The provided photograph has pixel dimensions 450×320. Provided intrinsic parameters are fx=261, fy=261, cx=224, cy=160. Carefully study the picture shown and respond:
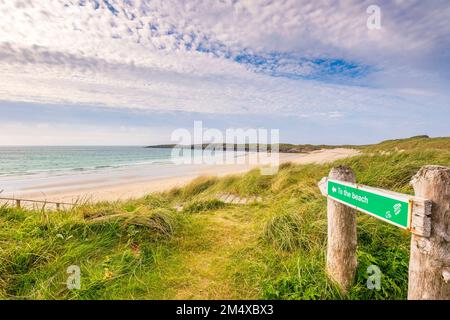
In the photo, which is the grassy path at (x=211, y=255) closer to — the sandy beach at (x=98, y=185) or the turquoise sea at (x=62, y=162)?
the sandy beach at (x=98, y=185)

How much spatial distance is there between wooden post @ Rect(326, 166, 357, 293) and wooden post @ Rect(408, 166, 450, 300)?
911mm

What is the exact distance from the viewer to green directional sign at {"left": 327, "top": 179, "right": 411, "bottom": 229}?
1.85 m

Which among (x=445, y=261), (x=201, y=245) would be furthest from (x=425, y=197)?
(x=201, y=245)

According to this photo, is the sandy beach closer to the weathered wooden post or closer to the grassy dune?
the grassy dune

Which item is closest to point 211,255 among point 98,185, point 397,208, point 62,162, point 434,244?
point 397,208

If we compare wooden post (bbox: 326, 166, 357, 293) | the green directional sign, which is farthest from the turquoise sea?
the green directional sign

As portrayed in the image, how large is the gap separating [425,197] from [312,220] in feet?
8.91

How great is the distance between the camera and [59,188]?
1738 cm

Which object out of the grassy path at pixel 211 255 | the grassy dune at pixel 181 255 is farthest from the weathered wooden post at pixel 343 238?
the grassy path at pixel 211 255

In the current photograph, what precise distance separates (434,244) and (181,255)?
334 centimetres

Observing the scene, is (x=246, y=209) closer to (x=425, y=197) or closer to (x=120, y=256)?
(x=120, y=256)

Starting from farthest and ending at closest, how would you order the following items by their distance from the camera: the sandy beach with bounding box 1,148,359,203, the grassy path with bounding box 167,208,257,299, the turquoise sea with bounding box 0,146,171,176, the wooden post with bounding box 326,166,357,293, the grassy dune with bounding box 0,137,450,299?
the turquoise sea with bounding box 0,146,171,176, the sandy beach with bounding box 1,148,359,203, the grassy path with bounding box 167,208,257,299, the grassy dune with bounding box 0,137,450,299, the wooden post with bounding box 326,166,357,293

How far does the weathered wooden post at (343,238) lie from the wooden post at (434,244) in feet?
2.99

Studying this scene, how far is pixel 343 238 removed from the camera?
281 cm
